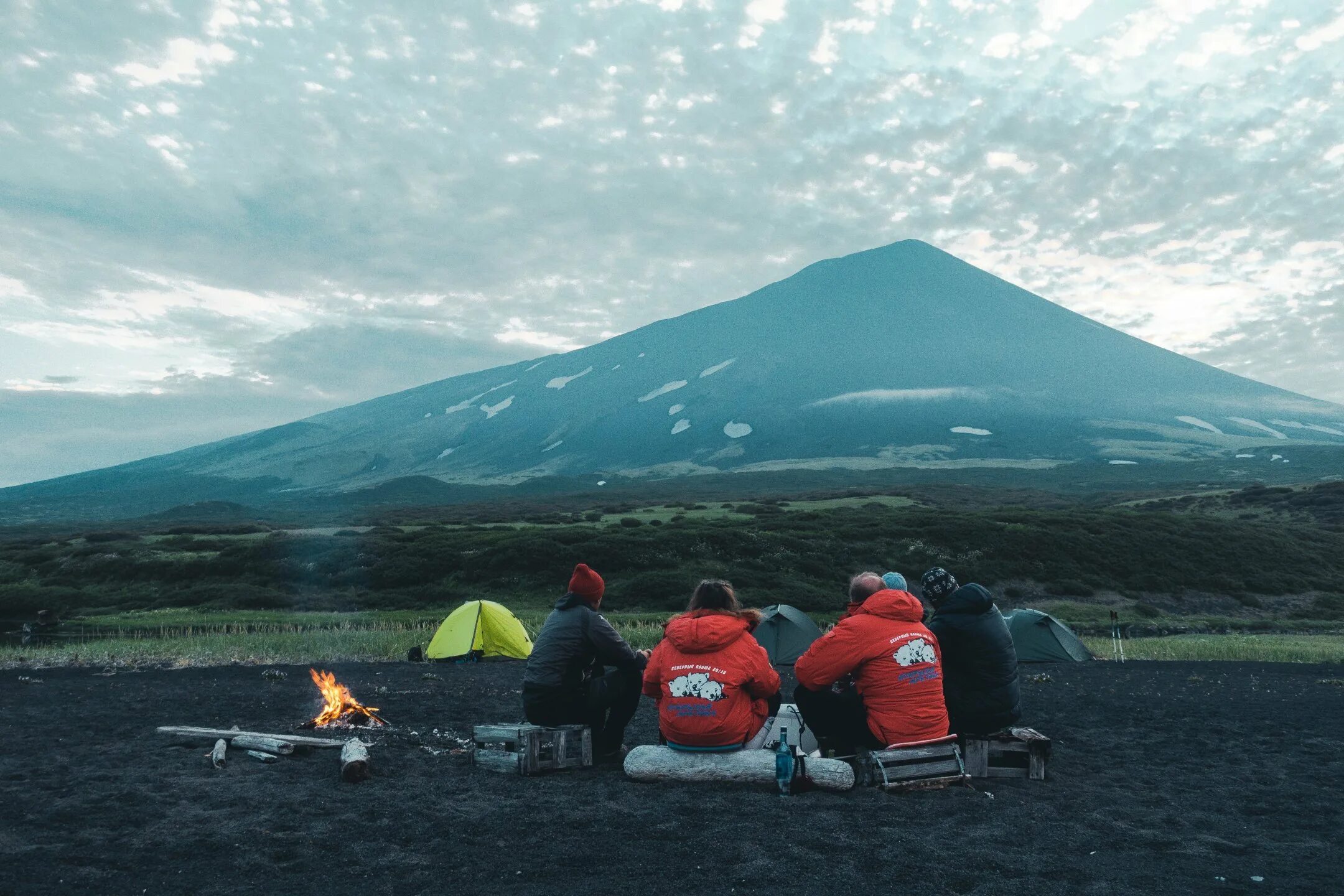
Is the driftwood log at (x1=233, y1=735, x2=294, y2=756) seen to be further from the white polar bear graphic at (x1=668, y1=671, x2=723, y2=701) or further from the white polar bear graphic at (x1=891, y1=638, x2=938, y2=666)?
the white polar bear graphic at (x1=891, y1=638, x2=938, y2=666)

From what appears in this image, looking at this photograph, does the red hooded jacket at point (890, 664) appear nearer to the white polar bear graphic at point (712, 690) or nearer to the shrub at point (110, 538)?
the white polar bear graphic at point (712, 690)

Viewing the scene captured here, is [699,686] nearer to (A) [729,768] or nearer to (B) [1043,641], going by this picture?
(A) [729,768]

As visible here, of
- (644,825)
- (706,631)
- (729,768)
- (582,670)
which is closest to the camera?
(644,825)

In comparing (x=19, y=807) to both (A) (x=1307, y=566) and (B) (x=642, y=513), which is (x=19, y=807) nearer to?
(A) (x=1307, y=566)

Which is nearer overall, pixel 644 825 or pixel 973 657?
pixel 644 825

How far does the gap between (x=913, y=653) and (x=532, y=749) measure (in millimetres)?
3459

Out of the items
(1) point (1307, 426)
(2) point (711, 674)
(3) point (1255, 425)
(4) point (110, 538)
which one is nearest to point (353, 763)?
(2) point (711, 674)

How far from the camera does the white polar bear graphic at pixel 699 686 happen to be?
698 centimetres

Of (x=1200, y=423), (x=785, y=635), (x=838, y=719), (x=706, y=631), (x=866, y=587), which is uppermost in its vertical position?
(x=1200, y=423)

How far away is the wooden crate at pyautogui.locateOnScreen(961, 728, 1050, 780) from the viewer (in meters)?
7.59

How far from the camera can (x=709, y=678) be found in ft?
22.9

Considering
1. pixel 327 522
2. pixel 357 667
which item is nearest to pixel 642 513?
pixel 327 522

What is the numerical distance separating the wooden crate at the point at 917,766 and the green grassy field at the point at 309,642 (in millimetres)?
12555

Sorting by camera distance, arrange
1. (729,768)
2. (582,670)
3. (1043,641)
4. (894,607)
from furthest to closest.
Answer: (1043,641)
(582,670)
(729,768)
(894,607)
